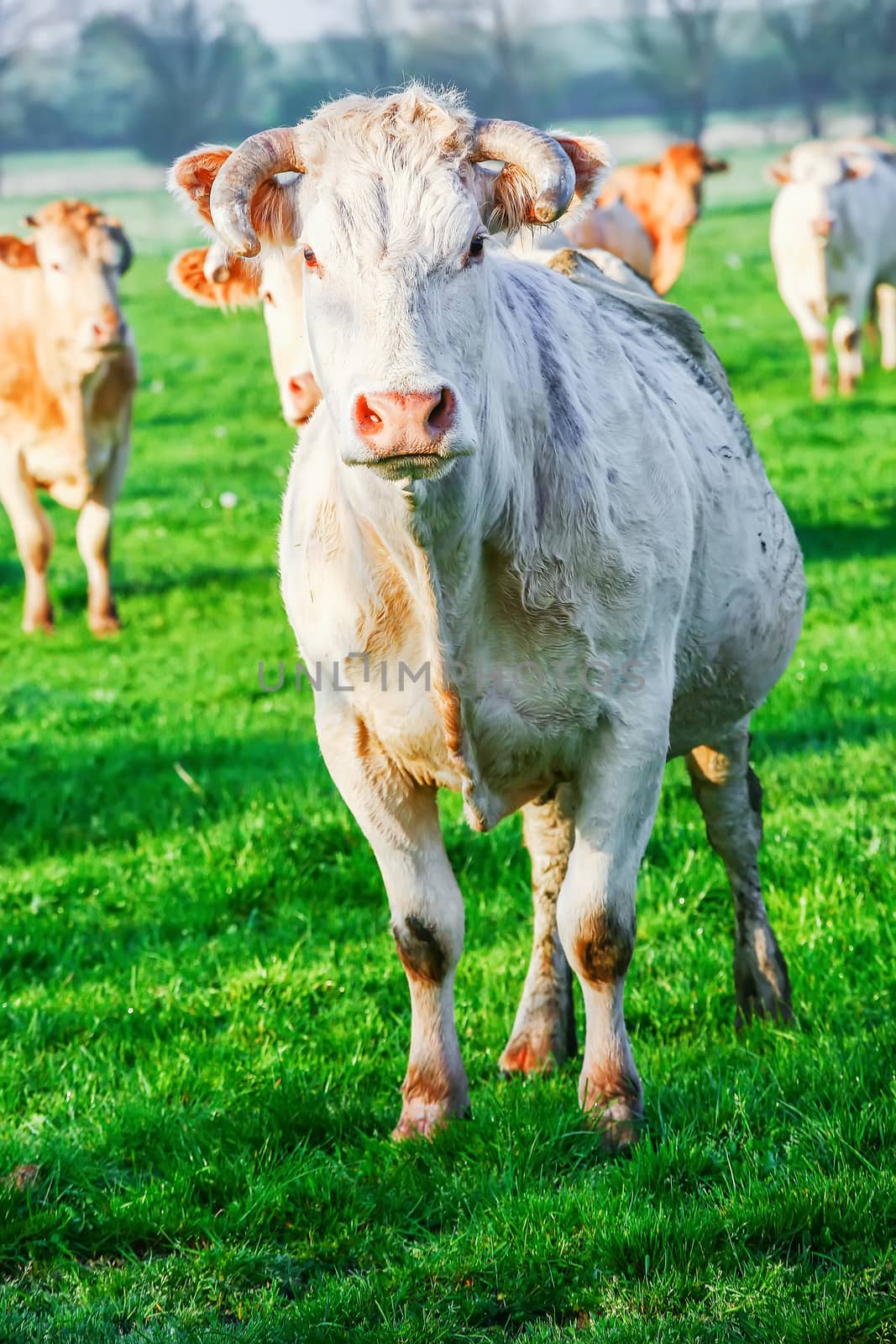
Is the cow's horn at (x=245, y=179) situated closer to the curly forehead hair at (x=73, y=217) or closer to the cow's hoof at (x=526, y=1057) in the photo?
the cow's hoof at (x=526, y=1057)

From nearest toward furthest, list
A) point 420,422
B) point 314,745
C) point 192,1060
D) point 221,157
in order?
point 420,422, point 221,157, point 192,1060, point 314,745

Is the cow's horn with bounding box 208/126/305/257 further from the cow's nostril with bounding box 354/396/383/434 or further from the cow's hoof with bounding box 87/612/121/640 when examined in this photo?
the cow's hoof with bounding box 87/612/121/640

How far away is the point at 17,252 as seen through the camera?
34.4 ft

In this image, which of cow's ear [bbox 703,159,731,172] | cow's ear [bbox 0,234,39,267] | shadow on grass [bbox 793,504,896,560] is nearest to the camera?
shadow on grass [bbox 793,504,896,560]

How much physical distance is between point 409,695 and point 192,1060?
56.9 inches

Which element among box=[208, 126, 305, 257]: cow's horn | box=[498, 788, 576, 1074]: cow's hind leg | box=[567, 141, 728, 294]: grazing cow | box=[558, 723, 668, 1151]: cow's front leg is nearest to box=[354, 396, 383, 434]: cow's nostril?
box=[208, 126, 305, 257]: cow's horn

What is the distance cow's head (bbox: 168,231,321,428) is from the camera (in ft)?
16.0

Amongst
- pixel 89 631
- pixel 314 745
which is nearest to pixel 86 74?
pixel 89 631

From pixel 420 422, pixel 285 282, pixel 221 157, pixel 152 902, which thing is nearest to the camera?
pixel 420 422

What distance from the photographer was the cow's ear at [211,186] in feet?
11.0

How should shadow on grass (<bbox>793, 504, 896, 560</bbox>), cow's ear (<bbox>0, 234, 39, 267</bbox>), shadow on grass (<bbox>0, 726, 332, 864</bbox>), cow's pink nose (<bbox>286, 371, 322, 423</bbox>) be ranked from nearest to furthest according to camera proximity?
cow's pink nose (<bbox>286, 371, 322, 423</bbox>) < shadow on grass (<bbox>0, 726, 332, 864</bbox>) < shadow on grass (<bbox>793, 504, 896, 560</bbox>) < cow's ear (<bbox>0, 234, 39, 267</bbox>)

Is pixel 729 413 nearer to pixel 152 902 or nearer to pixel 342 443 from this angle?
pixel 342 443

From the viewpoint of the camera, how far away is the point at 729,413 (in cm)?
460

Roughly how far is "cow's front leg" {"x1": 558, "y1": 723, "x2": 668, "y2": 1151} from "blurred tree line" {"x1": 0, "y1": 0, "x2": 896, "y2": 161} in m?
44.4
